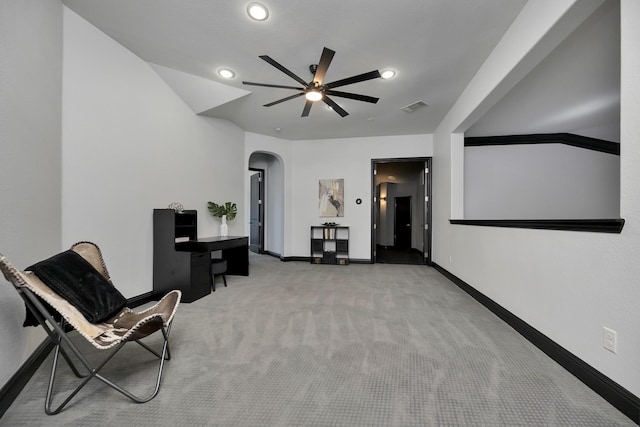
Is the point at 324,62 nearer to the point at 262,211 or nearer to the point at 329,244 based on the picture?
the point at 329,244

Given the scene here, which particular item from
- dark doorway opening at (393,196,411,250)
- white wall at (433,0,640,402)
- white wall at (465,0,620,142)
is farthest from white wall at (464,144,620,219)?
dark doorway opening at (393,196,411,250)

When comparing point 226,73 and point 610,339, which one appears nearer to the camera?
point 610,339

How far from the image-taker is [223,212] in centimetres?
445

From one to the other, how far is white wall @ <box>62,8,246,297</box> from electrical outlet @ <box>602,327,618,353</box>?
426cm

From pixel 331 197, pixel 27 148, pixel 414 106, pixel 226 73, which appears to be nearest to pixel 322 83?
pixel 226 73

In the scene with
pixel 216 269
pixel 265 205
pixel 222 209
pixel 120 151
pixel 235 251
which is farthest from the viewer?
pixel 265 205

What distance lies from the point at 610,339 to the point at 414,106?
3.73 m

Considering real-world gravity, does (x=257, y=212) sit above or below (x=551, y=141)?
below

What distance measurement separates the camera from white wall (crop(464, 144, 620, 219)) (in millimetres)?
4691

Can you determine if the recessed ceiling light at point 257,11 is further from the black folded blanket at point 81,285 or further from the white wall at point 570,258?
the black folded blanket at point 81,285

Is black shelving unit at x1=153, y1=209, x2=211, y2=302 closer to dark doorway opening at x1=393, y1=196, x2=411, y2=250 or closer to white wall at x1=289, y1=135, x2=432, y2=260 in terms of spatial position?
white wall at x1=289, y1=135, x2=432, y2=260

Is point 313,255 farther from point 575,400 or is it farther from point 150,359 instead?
point 575,400

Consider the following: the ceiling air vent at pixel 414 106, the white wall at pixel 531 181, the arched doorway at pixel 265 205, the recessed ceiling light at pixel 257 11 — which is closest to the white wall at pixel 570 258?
the ceiling air vent at pixel 414 106

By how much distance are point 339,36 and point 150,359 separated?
3360 millimetres
